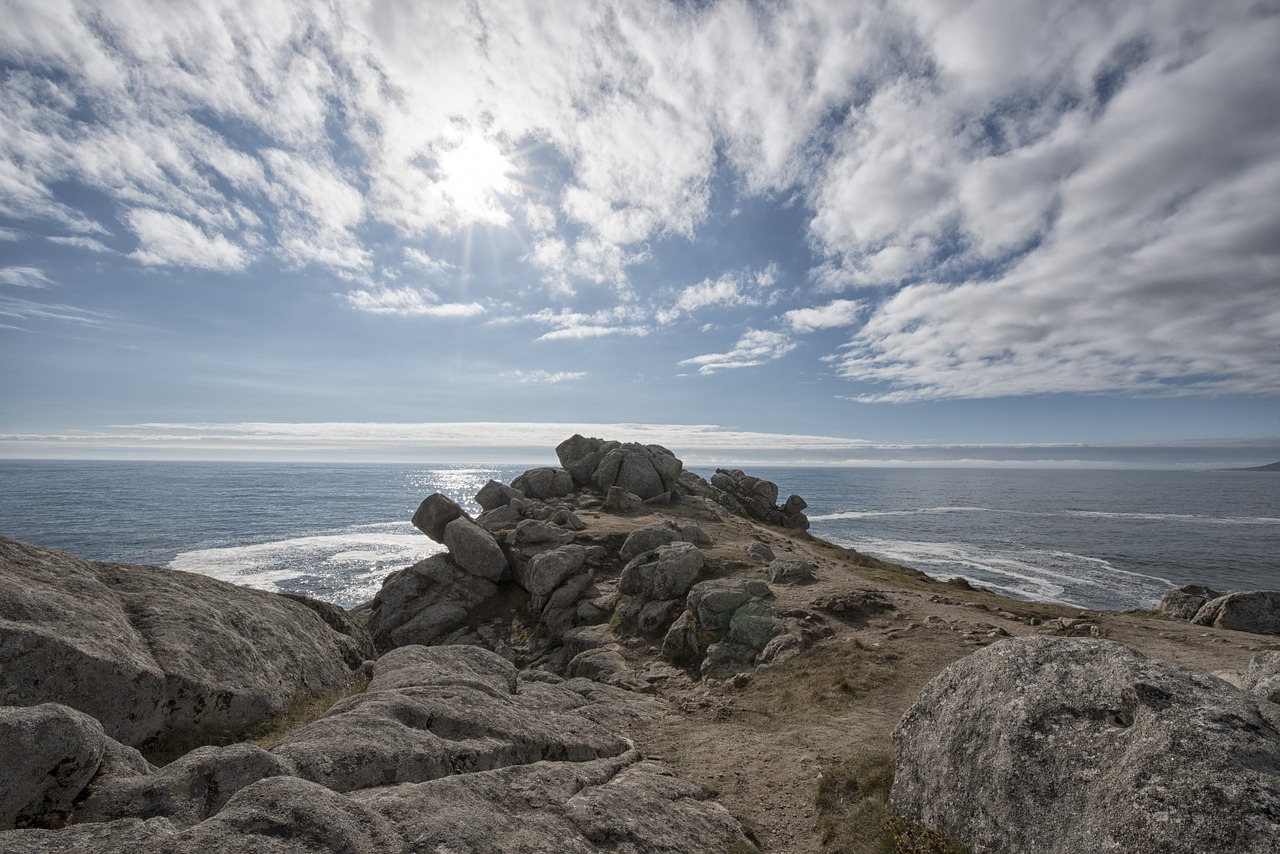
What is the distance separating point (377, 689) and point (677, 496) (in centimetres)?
4409

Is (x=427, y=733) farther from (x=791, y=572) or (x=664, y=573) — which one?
(x=791, y=572)

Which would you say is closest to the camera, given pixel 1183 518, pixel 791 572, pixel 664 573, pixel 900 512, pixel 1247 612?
pixel 1247 612

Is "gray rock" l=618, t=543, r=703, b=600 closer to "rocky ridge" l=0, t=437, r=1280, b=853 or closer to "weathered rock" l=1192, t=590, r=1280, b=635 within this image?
"rocky ridge" l=0, t=437, r=1280, b=853

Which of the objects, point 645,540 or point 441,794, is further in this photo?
point 645,540

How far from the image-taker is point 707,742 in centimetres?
1420

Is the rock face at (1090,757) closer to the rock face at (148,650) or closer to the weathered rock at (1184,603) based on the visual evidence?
the rock face at (148,650)

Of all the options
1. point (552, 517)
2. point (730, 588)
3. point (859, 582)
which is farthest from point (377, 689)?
point (552, 517)

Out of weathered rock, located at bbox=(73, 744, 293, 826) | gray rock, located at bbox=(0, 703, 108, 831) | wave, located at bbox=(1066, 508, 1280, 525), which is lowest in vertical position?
wave, located at bbox=(1066, 508, 1280, 525)

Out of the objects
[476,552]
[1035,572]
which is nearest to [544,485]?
[476,552]

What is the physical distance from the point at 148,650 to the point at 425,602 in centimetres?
2253

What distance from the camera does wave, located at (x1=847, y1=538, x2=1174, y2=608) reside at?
49.4 meters

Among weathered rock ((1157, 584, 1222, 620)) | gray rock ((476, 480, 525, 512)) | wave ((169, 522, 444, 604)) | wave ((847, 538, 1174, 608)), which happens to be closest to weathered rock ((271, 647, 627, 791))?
weathered rock ((1157, 584, 1222, 620))

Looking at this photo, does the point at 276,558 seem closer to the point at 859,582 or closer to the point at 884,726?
the point at 859,582

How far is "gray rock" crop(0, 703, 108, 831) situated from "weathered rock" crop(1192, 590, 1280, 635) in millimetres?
38047
